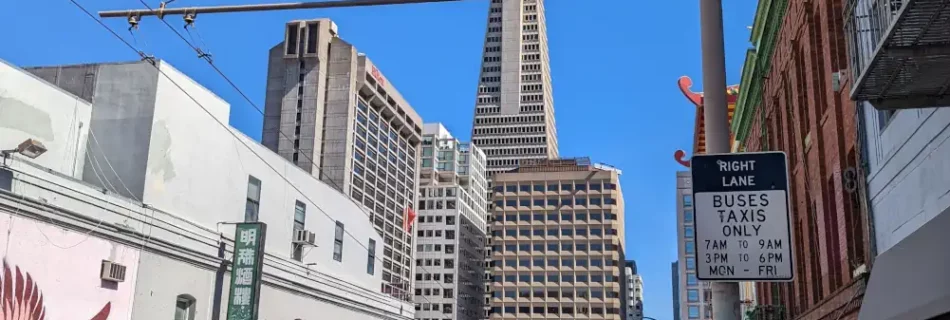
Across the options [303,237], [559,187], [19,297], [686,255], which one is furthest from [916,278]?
[559,187]

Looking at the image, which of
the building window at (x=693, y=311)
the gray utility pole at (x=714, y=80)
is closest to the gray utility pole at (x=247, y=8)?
the gray utility pole at (x=714, y=80)

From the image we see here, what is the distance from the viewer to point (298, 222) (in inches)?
1101

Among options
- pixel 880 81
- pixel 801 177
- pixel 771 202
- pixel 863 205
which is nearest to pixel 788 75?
pixel 801 177

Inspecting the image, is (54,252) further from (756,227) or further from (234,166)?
(756,227)

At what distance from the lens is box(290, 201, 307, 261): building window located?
27375 millimetres

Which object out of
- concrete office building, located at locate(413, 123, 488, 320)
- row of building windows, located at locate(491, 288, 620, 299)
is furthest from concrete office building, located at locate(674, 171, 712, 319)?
concrete office building, located at locate(413, 123, 488, 320)

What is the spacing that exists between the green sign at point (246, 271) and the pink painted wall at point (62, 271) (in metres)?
3.51

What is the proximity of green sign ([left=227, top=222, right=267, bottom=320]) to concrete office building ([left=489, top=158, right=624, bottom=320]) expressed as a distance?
129760 millimetres

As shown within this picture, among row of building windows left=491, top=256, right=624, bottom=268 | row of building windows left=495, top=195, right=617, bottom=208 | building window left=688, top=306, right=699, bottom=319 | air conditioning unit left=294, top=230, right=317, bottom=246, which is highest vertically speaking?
row of building windows left=495, top=195, right=617, bottom=208

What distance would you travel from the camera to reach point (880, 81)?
333 inches

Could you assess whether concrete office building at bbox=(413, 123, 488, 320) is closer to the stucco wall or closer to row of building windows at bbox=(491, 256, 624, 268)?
row of building windows at bbox=(491, 256, 624, 268)

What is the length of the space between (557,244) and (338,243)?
125 m

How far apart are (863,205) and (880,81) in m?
7.40

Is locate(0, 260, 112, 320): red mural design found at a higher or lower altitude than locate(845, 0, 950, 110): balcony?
lower
